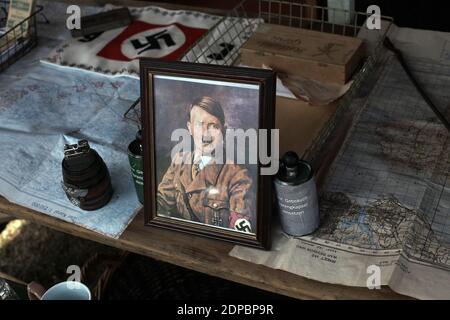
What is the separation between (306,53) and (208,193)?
42 cm

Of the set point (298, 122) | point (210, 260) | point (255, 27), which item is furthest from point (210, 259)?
point (255, 27)

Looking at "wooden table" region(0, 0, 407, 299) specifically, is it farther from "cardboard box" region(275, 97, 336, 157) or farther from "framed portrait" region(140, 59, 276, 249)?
"cardboard box" region(275, 97, 336, 157)

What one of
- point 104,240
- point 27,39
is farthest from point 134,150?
point 27,39

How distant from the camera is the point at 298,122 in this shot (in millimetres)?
1018

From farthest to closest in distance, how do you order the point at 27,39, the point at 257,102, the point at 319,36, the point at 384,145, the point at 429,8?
the point at 429,8 → the point at 27,39 → the point at 319,36 → the point at 384,145 → the point at 257,102

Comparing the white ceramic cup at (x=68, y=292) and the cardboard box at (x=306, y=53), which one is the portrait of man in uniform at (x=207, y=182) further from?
the cardboard box at (x=306, y=53)

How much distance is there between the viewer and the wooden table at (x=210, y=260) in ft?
2.45

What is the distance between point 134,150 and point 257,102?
0.22 metres

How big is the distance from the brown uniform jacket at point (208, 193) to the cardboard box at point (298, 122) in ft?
0.61

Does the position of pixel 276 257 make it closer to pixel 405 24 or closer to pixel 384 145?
pixel 384 145

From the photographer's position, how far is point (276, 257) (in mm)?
790

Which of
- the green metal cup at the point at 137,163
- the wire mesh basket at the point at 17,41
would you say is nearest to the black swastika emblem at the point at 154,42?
the wire mesh basket at the point at 17,41

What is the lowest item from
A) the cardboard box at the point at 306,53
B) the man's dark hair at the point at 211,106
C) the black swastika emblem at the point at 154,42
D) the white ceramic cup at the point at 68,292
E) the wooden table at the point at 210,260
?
the white ceramic cup at the point at 68,292

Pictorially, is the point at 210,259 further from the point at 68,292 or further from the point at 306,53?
the point at 306,53
